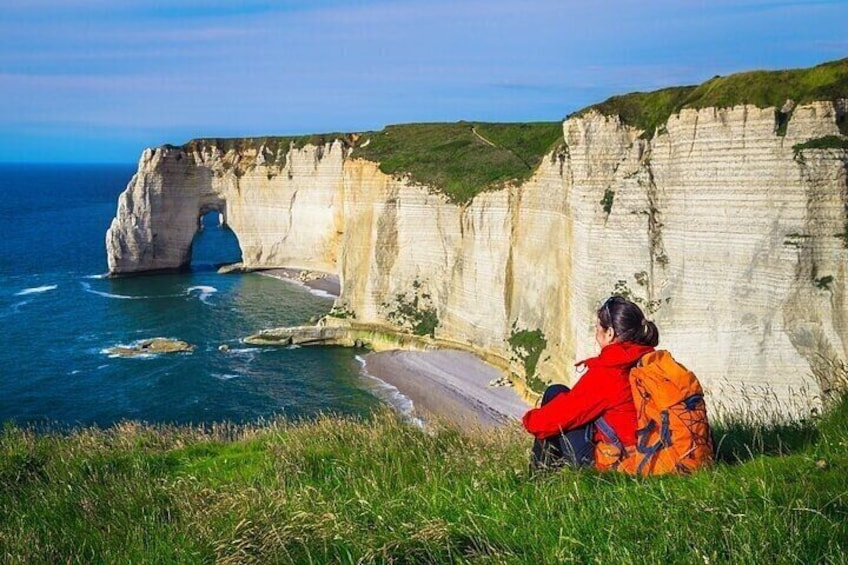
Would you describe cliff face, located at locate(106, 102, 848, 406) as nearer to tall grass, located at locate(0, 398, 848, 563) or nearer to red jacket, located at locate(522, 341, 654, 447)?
red jacket, located at locate(522, 341, 654, 447)

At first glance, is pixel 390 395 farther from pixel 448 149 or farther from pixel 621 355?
pixel 621 355

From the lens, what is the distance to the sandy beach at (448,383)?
101 ft

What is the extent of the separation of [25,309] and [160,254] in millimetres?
17150

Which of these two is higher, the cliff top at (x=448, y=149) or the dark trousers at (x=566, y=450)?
the cliff top at (x=448, y=149)

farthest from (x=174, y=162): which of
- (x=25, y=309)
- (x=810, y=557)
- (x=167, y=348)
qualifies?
(x=810, y=557)

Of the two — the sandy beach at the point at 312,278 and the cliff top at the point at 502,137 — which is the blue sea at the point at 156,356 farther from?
the cliff top at the point at 502,137

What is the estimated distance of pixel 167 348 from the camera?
40.8 m

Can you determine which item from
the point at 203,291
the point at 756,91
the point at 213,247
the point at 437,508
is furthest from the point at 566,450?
the point at 213,247

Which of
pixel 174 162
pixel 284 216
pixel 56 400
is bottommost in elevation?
pixel 56 400

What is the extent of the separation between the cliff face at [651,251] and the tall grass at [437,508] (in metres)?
3.50

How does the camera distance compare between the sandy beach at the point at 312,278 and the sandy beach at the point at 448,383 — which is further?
the sandy beach at the point at 312,278

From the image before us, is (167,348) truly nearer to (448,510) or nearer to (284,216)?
(284,216)

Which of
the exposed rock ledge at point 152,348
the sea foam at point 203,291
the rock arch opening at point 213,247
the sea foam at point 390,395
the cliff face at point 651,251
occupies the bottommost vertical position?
the sea foam at point 390,395

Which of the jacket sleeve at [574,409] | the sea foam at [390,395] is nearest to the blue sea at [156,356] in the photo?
the sea foam at [390,395]
